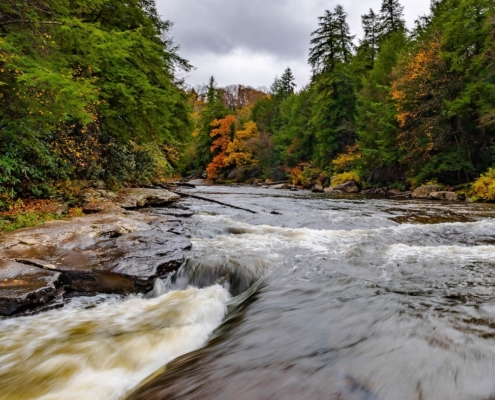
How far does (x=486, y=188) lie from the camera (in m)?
12.9

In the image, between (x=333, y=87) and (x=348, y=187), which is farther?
(x=333, y=87)

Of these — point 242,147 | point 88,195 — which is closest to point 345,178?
point 242,147

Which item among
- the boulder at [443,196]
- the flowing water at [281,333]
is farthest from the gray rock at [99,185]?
the boulder at [443,196]

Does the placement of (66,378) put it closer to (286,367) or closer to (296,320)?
(286,367)

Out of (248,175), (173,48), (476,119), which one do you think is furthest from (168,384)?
(248,175)

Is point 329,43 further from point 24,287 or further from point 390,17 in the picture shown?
point 24,287

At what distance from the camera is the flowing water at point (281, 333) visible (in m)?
2.04

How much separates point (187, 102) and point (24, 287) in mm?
13860

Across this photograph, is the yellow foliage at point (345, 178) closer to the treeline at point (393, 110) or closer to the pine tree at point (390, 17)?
the treeline at point (393, 110)

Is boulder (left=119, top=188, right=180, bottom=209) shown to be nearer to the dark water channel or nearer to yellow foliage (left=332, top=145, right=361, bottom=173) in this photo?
the dark water channel

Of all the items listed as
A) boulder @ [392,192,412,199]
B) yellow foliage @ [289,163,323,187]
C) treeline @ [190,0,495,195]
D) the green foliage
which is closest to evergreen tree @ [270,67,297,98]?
treeline @ [190,0,495,195]

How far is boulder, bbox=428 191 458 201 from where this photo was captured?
14066 millimetres

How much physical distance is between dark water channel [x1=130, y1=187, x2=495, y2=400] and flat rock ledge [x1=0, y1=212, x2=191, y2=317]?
0.56 metres

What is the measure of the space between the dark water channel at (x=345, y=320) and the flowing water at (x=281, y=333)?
14mm
